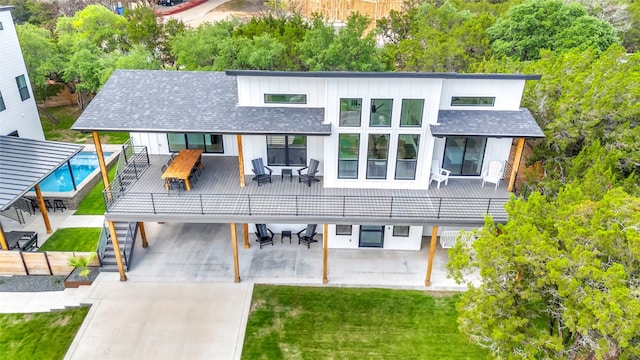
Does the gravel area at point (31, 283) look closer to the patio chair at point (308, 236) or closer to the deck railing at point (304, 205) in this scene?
the deck railing at point (304, 205)

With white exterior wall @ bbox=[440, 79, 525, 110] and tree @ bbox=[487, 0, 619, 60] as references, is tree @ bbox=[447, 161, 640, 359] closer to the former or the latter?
white exterior wall @ bbox=[440, 79, 525, 110]

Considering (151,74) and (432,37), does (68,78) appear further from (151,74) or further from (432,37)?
(432,37)

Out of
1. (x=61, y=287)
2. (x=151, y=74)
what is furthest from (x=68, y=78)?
(x=61, y=287)

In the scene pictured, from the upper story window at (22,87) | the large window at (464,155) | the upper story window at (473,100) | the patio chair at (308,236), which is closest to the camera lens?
the upper story window at (473,100)

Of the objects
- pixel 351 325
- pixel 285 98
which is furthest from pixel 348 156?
pixel 351 325

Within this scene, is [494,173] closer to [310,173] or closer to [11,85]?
[310,173]

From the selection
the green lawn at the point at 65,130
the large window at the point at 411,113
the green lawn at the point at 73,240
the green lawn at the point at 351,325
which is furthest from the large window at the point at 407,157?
the green lawn at the point at 65,130
